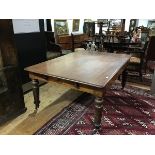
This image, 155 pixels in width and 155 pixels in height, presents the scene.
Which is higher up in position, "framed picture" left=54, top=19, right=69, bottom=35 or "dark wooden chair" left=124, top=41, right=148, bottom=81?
"framed picture" left=54, top=19, right=69, bottom=35

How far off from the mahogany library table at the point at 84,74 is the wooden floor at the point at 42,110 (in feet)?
0.64

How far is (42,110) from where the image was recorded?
2523mm

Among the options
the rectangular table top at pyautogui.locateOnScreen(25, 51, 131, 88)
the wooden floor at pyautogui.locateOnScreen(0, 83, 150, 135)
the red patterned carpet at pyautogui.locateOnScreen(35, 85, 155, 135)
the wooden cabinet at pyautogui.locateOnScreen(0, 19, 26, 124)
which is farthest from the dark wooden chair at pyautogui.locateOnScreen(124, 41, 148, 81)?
the wooden cabinet at pyautogui.locateOnScreen(0, 19, 26, 124)

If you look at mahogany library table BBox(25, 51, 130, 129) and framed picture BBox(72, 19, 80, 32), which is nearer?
mahogany library table BBox(25, 51, 130, 129)

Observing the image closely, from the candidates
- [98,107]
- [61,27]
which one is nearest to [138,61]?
[98,107]

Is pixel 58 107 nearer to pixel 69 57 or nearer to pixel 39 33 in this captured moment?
pixel 69 57

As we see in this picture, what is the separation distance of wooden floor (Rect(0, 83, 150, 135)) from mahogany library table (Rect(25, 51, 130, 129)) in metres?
0.19

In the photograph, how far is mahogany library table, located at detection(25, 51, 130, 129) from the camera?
5.78ft

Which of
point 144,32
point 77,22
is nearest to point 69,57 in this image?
point 144,32

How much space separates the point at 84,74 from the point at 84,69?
0.59ft

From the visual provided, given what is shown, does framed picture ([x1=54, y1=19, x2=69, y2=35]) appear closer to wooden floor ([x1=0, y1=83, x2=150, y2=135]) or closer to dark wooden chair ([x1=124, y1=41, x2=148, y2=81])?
wooden floor ([x1=0, y1=83, x2=150, y2=135])

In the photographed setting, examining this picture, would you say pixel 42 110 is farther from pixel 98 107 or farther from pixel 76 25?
pixel 76 25

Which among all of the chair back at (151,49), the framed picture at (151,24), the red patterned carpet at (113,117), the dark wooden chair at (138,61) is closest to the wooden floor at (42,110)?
the red patterned carpet at (113,117)
